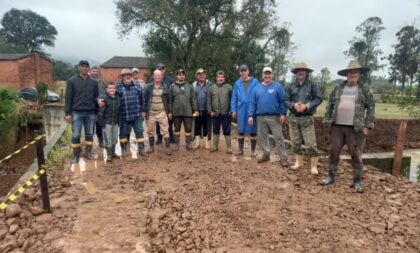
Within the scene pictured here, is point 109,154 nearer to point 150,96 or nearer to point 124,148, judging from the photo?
point 124,148

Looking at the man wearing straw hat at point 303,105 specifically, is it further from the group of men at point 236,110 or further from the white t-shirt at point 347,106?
the white t-shirt at point 347,106

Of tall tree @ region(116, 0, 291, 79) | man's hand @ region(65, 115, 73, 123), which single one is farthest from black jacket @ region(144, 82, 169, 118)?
tall tree @ region(116, 0, 291, 79)

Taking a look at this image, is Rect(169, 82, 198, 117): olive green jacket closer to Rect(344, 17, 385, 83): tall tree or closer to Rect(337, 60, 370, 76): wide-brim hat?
Rect(337, 60, 370, 76): wide-brim hat

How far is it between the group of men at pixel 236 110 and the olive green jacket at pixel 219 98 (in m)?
0.02

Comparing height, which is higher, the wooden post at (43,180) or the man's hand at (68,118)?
the man's hand at (68,118)

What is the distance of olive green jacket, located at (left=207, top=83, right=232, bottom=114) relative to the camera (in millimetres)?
6688

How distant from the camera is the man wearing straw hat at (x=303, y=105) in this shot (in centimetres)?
546

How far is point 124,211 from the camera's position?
164 inches

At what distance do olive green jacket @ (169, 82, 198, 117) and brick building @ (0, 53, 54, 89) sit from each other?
30272 millimetres

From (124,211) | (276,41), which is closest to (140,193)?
(124,211)

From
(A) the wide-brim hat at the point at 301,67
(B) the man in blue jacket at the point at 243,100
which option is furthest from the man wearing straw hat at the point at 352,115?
(B) the man in blue jacket at the point at 243,100

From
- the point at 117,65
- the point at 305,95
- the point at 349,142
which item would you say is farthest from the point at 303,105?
the point at 117,65

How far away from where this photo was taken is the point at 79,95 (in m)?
6.02

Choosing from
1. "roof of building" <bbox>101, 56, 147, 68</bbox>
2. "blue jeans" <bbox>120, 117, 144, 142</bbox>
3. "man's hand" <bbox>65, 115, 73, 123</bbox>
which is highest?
"roof of building" <bbox>101, 56, 147, 68</bbox>
